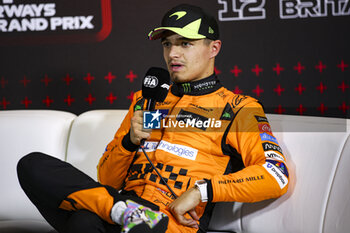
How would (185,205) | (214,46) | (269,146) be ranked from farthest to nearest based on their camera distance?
(214,46), (269,146), (185,205)

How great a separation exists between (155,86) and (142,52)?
3.31 feet

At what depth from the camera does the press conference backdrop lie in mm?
2385

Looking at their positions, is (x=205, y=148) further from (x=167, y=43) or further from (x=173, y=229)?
(x=167, y=43)

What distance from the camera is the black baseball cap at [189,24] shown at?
185 cm

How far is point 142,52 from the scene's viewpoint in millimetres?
2627

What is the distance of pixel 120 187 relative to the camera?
192cm

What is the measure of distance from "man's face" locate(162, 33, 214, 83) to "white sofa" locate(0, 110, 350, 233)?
0.38 m

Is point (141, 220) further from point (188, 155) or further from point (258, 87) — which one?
point (258, 87)

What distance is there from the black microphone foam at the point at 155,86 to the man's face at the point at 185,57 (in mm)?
223

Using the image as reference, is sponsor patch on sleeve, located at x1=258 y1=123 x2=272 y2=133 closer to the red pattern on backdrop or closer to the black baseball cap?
the black baseball cap

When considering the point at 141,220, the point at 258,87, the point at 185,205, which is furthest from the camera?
the point at 258,87

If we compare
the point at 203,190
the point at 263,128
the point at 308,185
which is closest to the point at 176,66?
the point at 263,128

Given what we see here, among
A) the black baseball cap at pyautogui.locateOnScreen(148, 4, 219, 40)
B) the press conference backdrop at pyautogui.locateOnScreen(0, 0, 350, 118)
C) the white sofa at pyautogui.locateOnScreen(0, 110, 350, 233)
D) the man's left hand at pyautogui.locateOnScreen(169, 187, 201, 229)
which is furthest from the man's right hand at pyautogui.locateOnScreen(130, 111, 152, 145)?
the press conference backdrop at pyautogui.locateOnScreen(0, 0, 350, 118)

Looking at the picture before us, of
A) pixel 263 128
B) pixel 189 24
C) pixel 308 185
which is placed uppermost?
pixel 189 24
